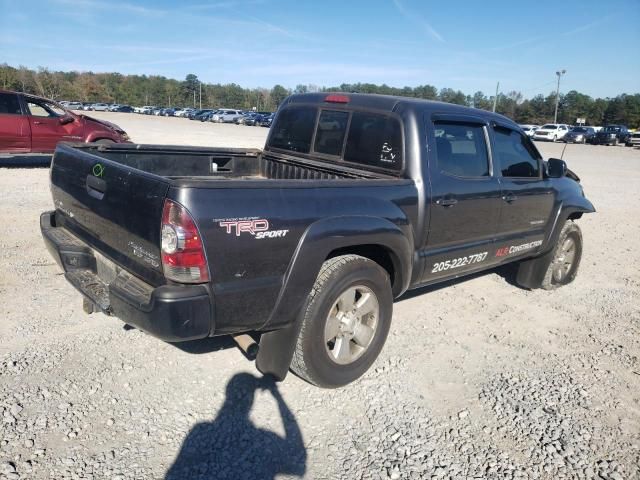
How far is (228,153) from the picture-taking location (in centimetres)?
474

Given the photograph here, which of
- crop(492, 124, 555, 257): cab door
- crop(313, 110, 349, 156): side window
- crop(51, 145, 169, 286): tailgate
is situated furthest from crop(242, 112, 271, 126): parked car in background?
crop(51, 145, 169, 286): tailgate

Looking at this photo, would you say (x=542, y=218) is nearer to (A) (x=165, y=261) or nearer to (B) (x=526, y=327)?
(B) (x=526, y=327)

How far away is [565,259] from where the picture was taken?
573cm

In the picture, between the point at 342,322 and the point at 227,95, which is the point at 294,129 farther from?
the point at 227,95

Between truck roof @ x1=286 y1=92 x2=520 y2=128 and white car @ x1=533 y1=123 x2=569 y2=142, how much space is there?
44519 millimetres

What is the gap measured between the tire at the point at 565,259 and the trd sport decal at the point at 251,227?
395 centimetres

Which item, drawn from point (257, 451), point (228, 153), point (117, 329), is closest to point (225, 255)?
point (257, 451)

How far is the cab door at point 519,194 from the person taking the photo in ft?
14.3

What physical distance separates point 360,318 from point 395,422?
730mm

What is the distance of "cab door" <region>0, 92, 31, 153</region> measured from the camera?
10734 millimetres

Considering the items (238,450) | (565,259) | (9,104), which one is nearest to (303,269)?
(238,450)

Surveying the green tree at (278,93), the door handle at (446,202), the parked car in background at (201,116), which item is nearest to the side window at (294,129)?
the door handle at (446,202)

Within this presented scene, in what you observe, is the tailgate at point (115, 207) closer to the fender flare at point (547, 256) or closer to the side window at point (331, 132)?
the side window at point (331, 132)

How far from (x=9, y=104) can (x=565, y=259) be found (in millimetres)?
11711
